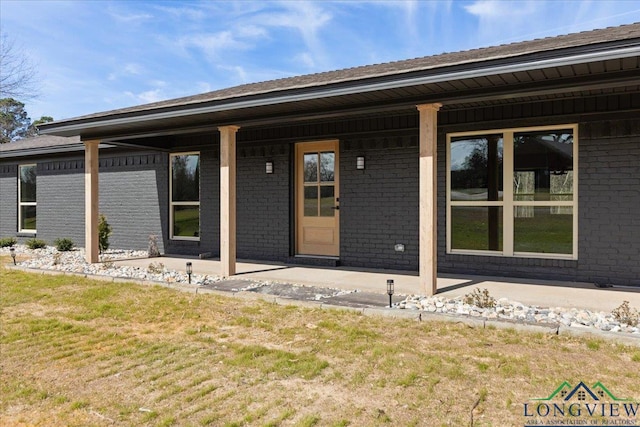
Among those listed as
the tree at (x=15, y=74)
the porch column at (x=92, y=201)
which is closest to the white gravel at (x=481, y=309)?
the porch column at (x=92, y=201)

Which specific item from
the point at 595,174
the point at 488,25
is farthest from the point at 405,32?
the point at 595,174

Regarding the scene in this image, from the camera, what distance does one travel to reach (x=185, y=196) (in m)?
9.70

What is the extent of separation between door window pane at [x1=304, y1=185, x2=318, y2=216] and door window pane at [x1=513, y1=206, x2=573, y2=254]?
3.41 m

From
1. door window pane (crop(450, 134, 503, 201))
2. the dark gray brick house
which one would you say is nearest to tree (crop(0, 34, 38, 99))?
the dark gray brick house

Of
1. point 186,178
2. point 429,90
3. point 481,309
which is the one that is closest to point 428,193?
point 429,90

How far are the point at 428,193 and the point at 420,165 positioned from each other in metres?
0.34

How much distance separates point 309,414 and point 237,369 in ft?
2.96

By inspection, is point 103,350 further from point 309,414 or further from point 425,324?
point 425,324

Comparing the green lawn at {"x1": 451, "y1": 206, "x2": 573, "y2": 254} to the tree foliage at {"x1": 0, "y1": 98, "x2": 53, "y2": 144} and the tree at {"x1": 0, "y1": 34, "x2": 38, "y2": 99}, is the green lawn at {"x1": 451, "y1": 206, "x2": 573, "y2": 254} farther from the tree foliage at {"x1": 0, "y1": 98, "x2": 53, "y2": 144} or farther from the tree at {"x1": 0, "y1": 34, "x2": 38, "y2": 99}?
the tree foliage at {"x1": 0, "y1": 98, "x2": 53, "y2": 144}

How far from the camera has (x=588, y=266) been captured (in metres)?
5.97

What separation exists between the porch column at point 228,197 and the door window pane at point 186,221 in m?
2.82

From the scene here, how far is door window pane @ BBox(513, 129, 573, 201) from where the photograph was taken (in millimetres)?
6172

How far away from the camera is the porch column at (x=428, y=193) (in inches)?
208

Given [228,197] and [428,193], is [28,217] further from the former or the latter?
[428,193]
